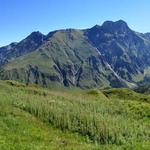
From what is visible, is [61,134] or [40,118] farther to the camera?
[40,118]

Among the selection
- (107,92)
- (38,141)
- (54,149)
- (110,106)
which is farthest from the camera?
→ (107,92)

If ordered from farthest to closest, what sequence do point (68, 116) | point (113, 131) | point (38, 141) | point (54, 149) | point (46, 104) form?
1. point (46, 104)
2. point (68, 116)
3. point (113, 131)
4. point (38, 141)
5. point (54, 149)

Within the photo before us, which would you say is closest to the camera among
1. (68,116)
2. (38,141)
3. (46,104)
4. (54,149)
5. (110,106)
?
(54,149)

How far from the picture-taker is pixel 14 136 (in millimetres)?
31312

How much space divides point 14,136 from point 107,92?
77.2 meters

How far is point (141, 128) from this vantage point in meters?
37.3

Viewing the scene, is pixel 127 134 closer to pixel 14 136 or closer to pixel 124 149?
pixel 124 149

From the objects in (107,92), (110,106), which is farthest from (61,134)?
(107,92)

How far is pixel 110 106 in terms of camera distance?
50.0 meters

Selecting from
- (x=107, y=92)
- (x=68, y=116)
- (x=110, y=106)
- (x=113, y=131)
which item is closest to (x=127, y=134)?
(x=113, y=131)

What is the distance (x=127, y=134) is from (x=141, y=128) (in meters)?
2.32

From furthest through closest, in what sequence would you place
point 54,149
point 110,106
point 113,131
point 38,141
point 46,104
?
point 110,106, point 46,104, point 113,131, point 38,141, point 54,149

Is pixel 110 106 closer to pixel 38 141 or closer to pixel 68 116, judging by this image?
pixel 68 116

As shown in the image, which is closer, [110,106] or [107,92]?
[110,106]
